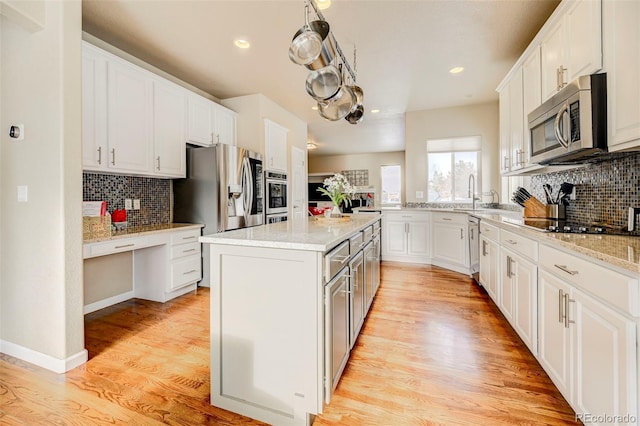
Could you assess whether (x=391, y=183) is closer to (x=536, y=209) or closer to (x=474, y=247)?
(x=474, y=247)

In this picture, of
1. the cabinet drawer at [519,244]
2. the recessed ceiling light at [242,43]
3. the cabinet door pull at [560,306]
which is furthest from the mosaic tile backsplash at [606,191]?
the recessed ceiling light at [242,43]

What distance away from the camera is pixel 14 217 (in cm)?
200

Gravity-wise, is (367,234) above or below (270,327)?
above

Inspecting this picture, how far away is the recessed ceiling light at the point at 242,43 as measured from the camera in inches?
109

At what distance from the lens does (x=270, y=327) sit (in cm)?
143

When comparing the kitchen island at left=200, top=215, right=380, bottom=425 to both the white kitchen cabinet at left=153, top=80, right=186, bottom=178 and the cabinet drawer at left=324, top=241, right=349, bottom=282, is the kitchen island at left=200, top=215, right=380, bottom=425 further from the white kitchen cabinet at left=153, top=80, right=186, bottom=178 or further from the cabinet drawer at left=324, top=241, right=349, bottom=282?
the white kitchen cabinet at left=153, top=80, right=186, bottom=178

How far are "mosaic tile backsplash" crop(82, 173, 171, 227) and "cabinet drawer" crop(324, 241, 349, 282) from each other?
2.53m

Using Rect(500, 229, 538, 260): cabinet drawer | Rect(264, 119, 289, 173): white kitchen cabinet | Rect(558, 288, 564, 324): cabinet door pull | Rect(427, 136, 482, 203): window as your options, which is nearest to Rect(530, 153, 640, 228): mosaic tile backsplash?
Rect(500, 229, 538, 260): cabinet drawer

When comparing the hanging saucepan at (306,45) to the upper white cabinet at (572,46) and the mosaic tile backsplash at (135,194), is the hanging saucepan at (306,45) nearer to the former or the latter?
the upper white cabinet at (572,46)

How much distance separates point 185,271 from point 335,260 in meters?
2.33

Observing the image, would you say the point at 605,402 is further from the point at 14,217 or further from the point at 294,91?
the point at 294,91

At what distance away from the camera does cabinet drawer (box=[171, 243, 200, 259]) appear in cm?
302

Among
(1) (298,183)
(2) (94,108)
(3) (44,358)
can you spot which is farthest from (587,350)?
(1) (298,183)

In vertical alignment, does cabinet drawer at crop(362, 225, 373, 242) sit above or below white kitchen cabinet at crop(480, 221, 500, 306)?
above
